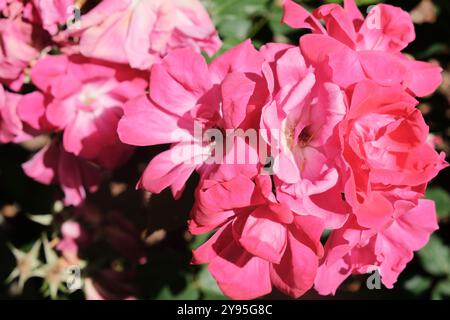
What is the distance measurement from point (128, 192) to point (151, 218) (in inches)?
17.5

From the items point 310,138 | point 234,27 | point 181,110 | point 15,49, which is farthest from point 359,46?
point 15,49

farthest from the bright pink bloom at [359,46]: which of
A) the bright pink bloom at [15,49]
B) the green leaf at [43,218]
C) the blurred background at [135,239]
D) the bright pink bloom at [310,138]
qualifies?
the green leaf at [43,218]

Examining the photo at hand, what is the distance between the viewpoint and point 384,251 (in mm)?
894

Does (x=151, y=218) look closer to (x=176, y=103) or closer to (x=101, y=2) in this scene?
(x=176, y=103)

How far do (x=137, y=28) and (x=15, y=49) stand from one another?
0.21 metres

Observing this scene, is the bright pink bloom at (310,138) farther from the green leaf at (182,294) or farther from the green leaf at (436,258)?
the green leaf at (436,258)

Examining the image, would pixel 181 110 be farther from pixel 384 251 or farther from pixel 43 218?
pixel 43 218

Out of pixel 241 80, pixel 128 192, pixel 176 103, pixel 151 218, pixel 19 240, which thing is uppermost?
pixel 241 80

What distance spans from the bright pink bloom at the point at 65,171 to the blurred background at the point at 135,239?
0.15 meters

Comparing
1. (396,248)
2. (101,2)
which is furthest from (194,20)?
(396,248)

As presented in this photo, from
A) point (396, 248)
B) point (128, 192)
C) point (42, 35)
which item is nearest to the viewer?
point (396, 248)

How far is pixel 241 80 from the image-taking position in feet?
2.51

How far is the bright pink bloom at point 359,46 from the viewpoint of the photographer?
770 mm

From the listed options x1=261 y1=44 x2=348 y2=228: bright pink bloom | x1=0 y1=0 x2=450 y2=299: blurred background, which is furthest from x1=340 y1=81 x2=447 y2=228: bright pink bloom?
x1=0 y1=0 x2=450 y2=299: blurred background
